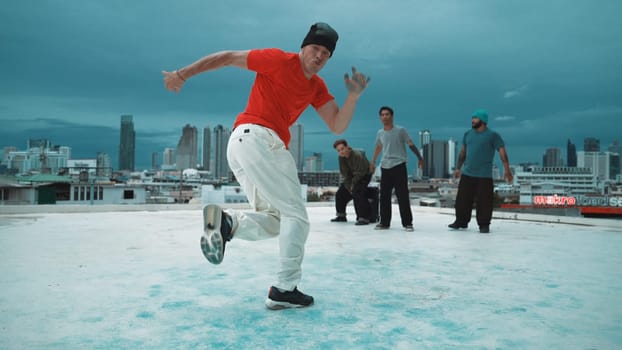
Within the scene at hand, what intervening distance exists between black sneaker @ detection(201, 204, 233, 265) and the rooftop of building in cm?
24

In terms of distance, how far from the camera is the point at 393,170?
17.5 feet

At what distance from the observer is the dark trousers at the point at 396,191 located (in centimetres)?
528

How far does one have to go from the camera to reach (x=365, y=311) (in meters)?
1.91

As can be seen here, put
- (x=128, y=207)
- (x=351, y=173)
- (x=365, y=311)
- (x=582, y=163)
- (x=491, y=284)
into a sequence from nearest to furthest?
1. (x=365, y=311)
2. (x=491, y=284)
3. (x=351, y=173)
4. (x=128, y=207)
5. (x=582, y=163)

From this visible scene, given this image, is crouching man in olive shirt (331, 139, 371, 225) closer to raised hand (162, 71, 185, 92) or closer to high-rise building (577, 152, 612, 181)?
raised hand (162, 71, 185, 92)

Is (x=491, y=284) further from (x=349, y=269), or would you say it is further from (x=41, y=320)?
(x=41, y=320)

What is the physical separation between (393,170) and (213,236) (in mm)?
3697

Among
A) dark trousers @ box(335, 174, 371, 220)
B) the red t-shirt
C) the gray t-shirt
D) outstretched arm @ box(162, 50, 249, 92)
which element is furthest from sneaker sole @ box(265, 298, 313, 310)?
dark trousers @ box(335, 174, 371, 220)

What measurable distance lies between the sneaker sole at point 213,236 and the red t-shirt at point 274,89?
1.49 ft

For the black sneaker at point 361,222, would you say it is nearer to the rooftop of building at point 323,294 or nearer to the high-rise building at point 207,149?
the rooftop of building at point 323,294

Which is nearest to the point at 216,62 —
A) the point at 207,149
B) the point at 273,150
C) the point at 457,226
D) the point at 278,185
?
the point at 273,150

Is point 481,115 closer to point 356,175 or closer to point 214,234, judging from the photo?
point 356,175

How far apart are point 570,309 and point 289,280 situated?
4.12 feet

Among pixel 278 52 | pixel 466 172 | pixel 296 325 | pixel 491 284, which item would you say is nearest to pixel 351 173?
pixel 466 172
